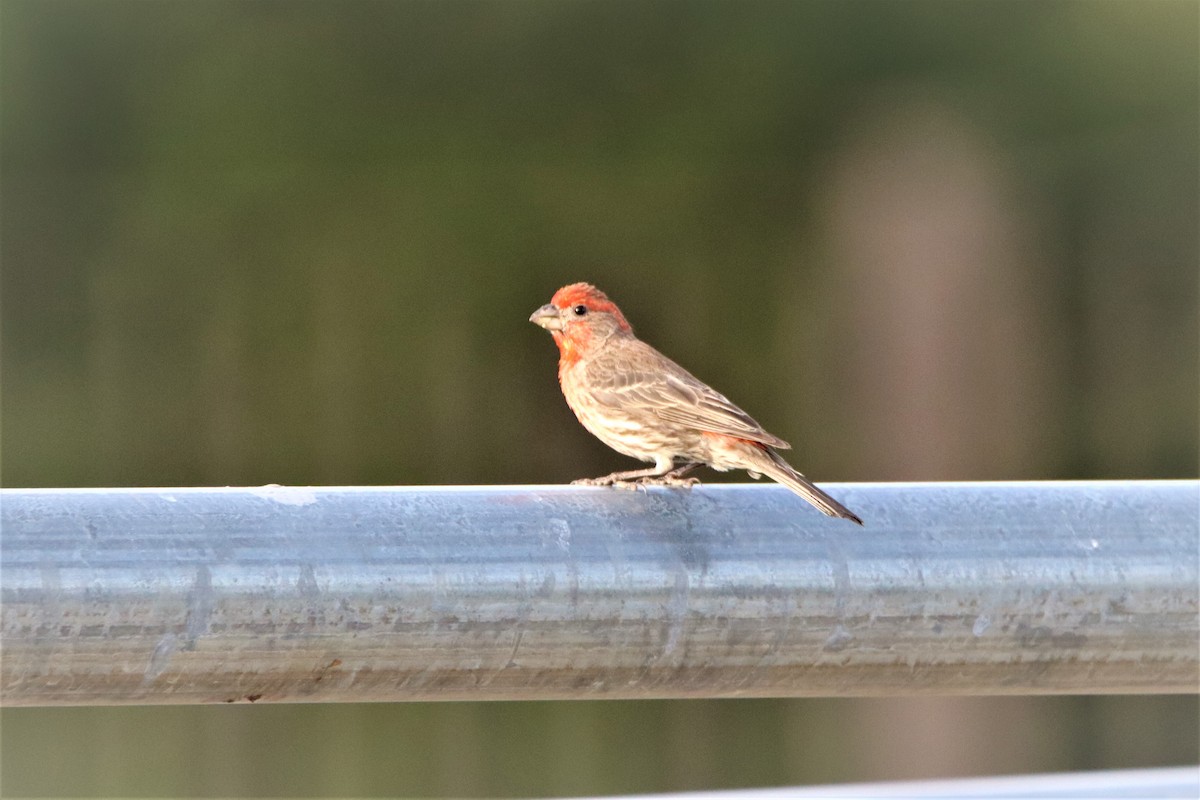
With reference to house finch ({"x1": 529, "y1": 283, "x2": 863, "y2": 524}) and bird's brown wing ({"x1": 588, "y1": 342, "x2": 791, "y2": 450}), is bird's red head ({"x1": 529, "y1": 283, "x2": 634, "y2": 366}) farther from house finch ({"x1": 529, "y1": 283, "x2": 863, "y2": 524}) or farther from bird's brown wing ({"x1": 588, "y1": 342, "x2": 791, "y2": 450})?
bird's brown wing ({"x1": 588, "y1": 342, "x2": 791, "y2": 450})

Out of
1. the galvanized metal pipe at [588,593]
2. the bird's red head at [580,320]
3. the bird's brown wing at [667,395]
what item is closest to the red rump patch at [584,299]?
the bird's red head at [580,320]

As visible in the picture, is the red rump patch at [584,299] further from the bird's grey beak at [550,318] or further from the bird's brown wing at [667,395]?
the bird's brown wing at [667,395]

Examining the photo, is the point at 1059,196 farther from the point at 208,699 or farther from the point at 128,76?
the point at 208,699

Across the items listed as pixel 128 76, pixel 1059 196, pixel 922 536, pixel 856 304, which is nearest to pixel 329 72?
pixel 128 76

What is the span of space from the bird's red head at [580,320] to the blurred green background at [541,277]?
1.57m

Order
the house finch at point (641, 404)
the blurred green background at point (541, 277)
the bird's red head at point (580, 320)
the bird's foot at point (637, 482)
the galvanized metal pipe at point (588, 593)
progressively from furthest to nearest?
the blurred green background at point (541, 277) → the bird's red head at point (580, 320) → the house finch at point (641, 404) → the bird's foot at point (637, 482) → the galvanized metal pipe at point (588, 593)

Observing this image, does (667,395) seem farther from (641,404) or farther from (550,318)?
(550,318)

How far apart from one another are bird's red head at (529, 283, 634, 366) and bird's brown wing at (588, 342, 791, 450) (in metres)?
0.14

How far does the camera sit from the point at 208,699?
1785 millimetres

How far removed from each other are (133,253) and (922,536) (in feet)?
17.4

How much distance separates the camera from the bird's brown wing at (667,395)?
13.1 ft

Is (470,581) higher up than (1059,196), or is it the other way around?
(1059,196)

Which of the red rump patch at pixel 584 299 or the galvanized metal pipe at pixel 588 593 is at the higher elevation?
the red rump patch at pixel 584 299

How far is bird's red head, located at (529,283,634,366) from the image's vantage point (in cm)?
482
